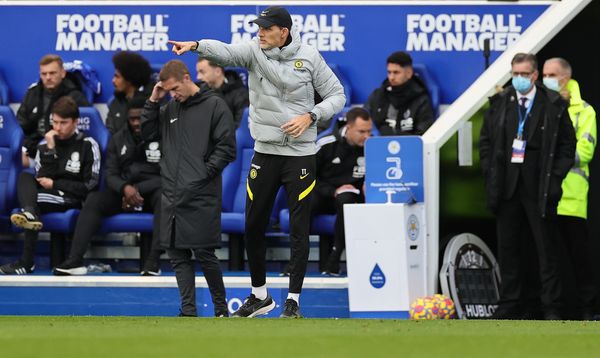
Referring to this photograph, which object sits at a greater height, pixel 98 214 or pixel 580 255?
pixel 98 214

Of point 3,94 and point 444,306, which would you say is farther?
point 3,94

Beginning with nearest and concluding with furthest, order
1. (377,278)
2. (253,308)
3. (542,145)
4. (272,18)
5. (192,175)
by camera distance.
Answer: (272,18) < (253,308) < (192,175) < (542,145) < (377,278)

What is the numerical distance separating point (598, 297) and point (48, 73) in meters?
5.16

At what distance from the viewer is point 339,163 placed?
12.3m

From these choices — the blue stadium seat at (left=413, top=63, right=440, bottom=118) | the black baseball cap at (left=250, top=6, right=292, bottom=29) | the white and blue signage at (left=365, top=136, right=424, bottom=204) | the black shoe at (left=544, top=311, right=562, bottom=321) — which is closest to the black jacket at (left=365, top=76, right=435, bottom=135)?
the blue stadium seat at (left=413, top=63, right=440, bottom=118)

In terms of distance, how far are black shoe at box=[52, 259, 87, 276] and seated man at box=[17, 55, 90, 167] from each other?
4.31 ft

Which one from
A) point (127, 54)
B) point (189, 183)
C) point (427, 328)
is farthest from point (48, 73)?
point (427, 328)

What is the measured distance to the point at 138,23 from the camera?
13.6m

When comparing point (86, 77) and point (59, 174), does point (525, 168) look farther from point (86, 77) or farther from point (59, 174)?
point (86, 77)

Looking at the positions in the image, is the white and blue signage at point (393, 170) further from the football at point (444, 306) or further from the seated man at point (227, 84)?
the seated man at point (227, 84)

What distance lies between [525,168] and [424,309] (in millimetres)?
1318

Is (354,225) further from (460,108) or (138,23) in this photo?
(138,23)

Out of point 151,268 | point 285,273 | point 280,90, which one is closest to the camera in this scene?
point 280,90

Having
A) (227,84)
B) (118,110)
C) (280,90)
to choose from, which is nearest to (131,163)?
(118,110)
